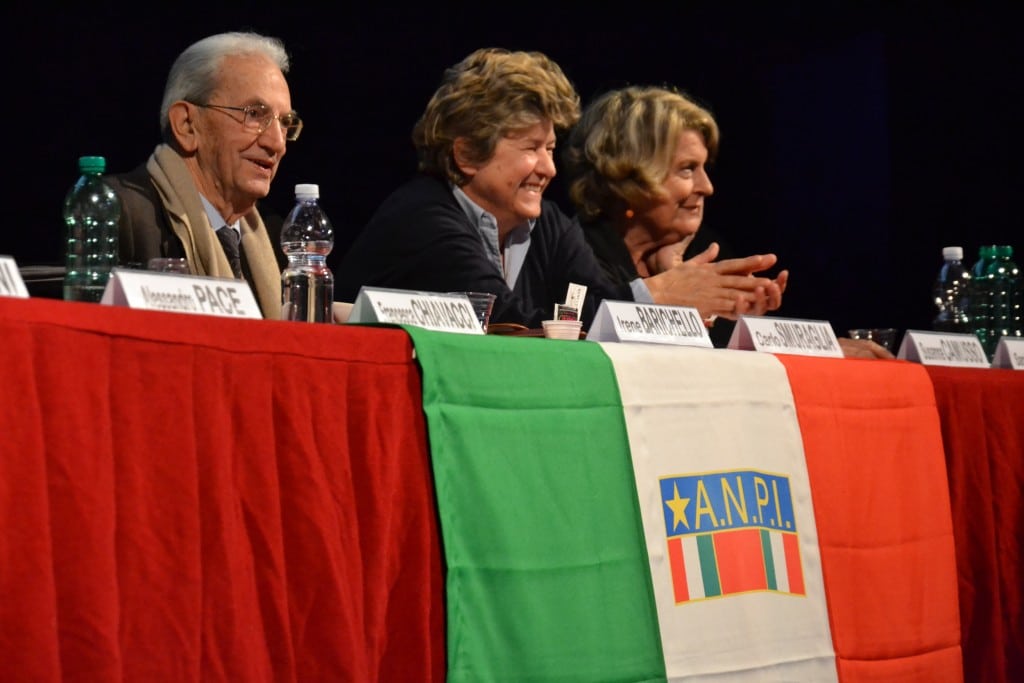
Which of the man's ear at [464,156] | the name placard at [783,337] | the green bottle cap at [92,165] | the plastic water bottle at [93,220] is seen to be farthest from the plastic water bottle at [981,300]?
the green bottle cap at [92,165]

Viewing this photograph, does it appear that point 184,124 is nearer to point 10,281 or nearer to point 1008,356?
point 10,281

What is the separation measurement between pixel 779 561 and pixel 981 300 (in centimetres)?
171

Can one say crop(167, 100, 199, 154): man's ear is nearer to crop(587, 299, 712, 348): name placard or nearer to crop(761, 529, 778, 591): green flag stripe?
crop(587, 299, 712, 348): name placard

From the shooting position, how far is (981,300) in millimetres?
3357

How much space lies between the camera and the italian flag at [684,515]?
158cm

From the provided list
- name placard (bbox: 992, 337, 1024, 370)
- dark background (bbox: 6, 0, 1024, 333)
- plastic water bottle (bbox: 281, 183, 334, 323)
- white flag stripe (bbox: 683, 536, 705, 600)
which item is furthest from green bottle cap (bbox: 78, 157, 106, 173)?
name placard (bbox: 992, 337, 1024, 370)

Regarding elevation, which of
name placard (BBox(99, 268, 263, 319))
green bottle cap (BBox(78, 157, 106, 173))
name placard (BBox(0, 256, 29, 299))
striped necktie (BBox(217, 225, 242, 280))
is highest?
green bottle cap (BBox(78, 157, 106, 173))

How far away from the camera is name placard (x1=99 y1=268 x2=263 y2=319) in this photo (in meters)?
1.37

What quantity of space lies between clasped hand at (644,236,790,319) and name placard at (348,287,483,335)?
75 centimetres

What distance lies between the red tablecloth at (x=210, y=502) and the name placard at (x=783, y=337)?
75 centimetres

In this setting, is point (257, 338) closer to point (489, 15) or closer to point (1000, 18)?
point (489, 15)

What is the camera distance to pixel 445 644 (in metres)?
1.54

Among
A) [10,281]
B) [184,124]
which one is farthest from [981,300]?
[10,281]

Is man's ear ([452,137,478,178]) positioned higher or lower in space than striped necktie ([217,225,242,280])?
higher
